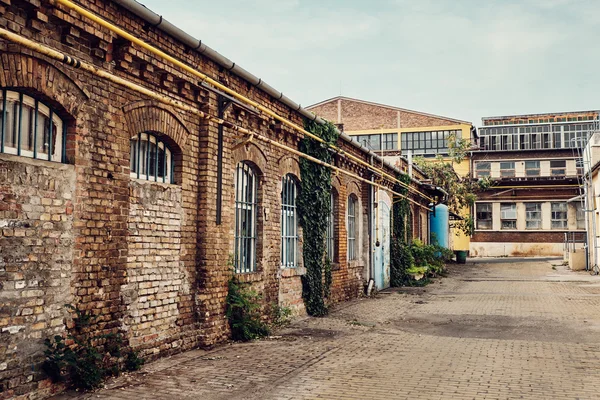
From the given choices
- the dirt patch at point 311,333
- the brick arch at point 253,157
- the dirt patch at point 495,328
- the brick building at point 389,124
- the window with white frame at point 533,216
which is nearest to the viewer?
the brick arch at point 253,157

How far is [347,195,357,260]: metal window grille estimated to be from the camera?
16.3 meters

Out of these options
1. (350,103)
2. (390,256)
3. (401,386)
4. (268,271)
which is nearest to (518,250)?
(350,103)

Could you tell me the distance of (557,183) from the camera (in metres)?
42.1

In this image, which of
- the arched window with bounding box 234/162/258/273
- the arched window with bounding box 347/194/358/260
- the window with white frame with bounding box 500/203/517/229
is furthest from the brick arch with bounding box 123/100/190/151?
the window with white frame with bounding box 500/203/517/229

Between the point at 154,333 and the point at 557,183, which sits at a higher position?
the point at 557,183

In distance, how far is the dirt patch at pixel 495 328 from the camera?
10070 millimetres

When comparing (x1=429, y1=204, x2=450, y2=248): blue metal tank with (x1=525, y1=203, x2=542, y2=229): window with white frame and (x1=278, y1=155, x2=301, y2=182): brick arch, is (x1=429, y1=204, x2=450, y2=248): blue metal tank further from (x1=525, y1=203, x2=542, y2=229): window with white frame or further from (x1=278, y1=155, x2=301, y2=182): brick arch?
(x1=278, y1=155, x2=301, y2=182): brick arch

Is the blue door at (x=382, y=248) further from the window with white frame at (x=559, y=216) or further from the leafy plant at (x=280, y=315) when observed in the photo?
the window with white frame at (x=559, y=216)

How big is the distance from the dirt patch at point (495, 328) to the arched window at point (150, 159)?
18.5ft

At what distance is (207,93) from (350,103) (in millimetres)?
39510

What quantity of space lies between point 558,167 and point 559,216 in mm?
5546

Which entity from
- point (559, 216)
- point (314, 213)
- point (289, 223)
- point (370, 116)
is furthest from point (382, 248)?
point (370, 116)

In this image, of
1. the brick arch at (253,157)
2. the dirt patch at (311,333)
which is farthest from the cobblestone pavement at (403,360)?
the brick arch at (253,157)

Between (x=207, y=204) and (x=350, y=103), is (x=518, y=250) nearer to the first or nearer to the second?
(x=350, y=103)
